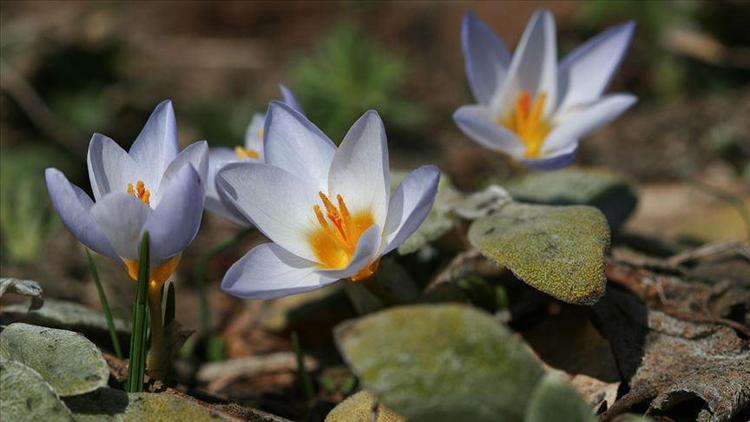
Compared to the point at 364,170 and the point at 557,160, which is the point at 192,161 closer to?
the point at 364,170

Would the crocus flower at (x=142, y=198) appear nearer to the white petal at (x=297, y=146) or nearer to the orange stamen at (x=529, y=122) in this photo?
the white petal at (x=297, y=146)

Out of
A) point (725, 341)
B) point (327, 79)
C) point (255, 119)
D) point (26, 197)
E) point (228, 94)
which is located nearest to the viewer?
point (725, 341)

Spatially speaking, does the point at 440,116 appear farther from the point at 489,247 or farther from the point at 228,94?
the point at 489,247

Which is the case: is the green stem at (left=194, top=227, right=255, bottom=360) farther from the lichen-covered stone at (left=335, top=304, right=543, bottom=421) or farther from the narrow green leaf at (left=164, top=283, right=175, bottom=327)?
the lichen-covered stone at (left=335, top=304, right=543, bottom=421)

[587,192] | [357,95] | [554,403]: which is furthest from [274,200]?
[357,95]

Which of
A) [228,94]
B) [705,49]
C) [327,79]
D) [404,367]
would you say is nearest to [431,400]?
[404,367]

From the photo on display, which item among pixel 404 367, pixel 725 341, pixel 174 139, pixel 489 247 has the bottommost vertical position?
pixel 725 341


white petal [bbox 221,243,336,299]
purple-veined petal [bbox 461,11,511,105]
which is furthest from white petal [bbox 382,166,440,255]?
purple-veined petal [bbox 461,11,511,105]
